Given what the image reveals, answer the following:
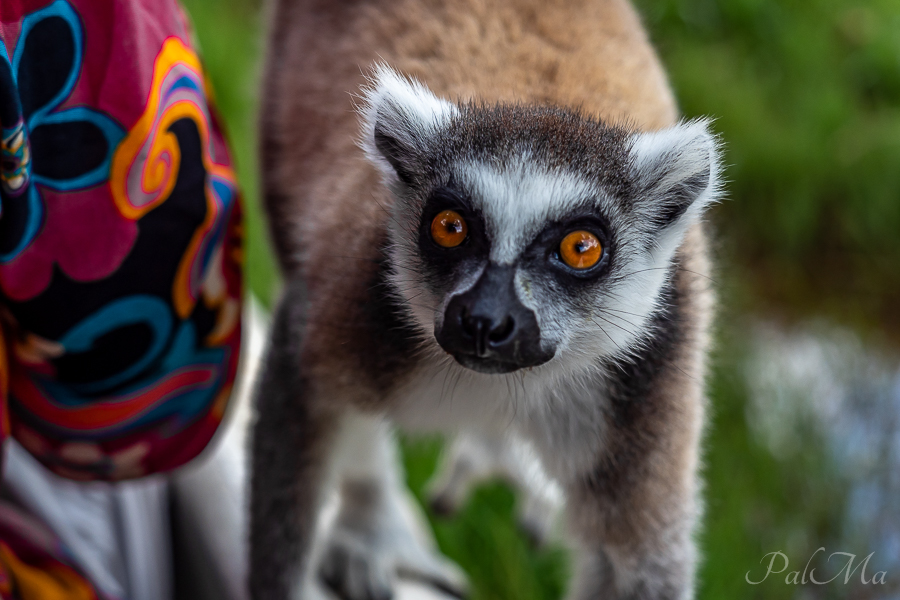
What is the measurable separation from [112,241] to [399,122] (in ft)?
1.65

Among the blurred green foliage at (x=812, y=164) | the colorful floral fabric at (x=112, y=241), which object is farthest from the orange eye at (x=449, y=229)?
the blurred green foliage at (x=812, y=164)

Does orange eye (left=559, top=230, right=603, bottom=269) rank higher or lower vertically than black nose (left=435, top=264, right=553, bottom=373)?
Result: higher

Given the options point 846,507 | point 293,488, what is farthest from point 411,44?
point 846,507

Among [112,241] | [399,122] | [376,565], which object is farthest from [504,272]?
[376,565]

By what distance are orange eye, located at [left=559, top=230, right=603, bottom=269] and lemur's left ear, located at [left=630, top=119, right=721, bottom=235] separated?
0.15 metres

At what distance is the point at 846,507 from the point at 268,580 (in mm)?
2130

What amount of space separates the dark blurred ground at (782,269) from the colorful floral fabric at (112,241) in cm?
122

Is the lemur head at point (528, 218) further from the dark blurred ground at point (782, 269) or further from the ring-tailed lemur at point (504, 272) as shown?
the dark blurred ground at point (782, 269)

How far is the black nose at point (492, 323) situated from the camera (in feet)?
3.91

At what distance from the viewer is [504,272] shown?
4.03 feet

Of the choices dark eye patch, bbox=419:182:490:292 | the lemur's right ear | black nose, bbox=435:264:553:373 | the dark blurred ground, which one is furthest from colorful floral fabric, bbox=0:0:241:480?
the dark blurred ground

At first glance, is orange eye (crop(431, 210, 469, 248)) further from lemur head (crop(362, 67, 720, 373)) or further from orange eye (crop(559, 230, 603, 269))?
orange eye (crop(559, 230, 603, 269))

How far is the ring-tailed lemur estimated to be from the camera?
1.30 metres

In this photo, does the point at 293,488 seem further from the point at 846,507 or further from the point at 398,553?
the point at 846,507
